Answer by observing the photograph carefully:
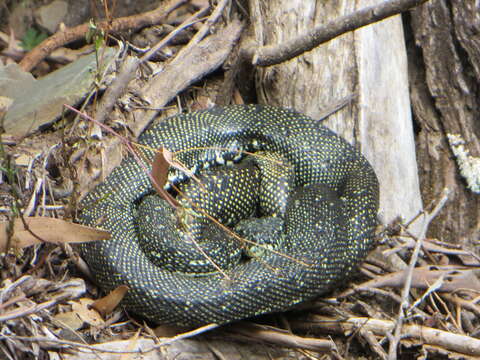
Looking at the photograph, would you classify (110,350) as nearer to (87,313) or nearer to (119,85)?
(87,313)

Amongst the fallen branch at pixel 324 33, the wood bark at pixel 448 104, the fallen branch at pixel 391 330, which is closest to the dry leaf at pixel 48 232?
the fallen branch at pixel 391 330

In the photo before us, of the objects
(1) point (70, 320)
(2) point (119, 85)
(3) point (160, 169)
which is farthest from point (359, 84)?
(1) point (70, 320)

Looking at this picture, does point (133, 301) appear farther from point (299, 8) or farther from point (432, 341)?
point (299, 8)

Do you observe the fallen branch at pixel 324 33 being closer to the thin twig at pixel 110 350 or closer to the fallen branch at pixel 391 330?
the fallen branch at pixel 391 330

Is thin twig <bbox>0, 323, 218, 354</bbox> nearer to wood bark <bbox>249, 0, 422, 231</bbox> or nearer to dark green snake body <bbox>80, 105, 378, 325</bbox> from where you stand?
dark green snake body <bbox>80, 105, 378, 325</bbox>

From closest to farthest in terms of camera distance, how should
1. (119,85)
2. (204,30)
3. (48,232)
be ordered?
(48,232)
(119,85)
(204,30)

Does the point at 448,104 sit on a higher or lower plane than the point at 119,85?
lower
